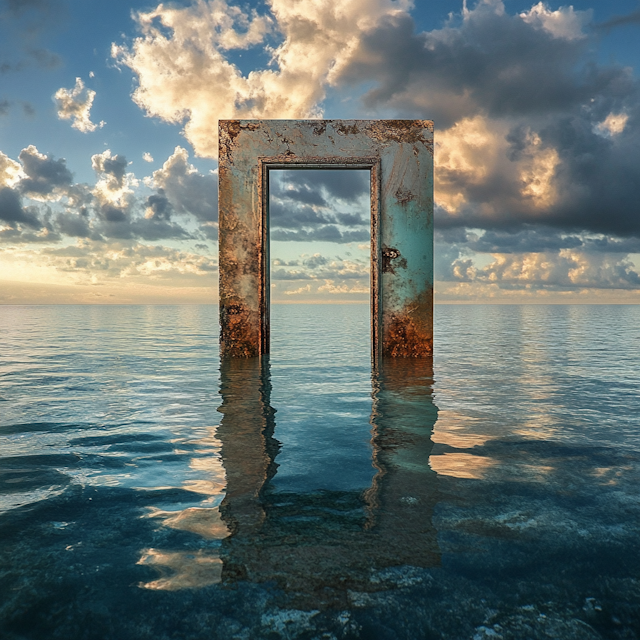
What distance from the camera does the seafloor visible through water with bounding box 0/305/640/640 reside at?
1.83 m

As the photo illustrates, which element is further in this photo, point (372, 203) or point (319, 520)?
point (372, 203)

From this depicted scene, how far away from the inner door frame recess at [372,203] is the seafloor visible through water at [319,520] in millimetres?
4414

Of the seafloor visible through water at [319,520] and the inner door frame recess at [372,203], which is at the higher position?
the inner door frame recess at [372,203]

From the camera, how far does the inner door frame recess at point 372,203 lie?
1007 cm

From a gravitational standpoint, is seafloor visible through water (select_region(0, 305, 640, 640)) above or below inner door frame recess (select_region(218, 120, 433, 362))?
below

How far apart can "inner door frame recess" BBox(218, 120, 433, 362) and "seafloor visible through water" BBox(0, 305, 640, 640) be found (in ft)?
14.5

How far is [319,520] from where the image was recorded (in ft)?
8.48

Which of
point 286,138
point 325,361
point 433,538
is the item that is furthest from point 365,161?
point 433,538

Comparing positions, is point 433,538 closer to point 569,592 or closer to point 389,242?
point 569,592

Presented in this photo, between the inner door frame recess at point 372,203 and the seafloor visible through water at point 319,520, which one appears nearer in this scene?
the seafloor visible through water at point 319,520

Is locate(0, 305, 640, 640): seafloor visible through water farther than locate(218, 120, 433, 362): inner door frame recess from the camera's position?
No

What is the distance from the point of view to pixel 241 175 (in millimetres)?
10188

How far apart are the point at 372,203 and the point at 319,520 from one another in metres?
8.40

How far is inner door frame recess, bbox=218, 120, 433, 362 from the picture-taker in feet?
33.0
